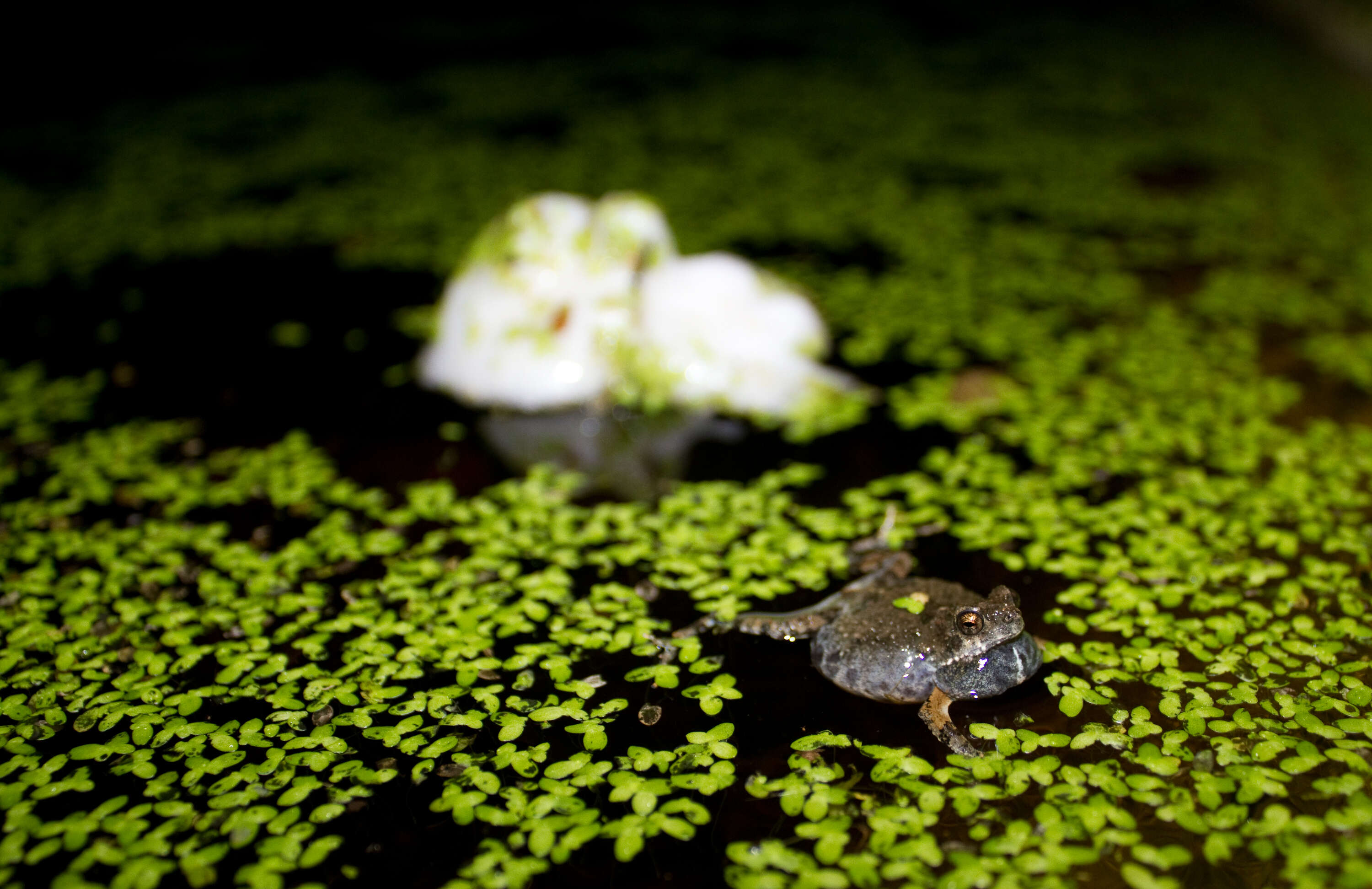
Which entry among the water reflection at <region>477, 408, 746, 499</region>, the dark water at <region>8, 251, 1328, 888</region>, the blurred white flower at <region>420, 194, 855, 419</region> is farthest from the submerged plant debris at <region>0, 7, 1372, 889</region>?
the blurred white flower at <region>420, 194, 855, 419</region>

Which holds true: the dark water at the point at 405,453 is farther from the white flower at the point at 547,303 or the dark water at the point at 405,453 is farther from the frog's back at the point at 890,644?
the white flower at the point at 547,303

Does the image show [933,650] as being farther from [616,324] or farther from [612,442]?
[616,324]

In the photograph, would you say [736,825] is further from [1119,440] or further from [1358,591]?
[1119,440]

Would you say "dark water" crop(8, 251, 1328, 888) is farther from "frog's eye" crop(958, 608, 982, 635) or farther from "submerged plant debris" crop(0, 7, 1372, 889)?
"frog's eye" crop(958, 608, 982, 635)

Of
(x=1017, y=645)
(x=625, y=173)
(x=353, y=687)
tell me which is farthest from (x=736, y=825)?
(x=625, y=173)

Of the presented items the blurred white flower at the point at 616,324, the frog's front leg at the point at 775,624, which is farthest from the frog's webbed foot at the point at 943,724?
the blurred white flower at the point at 616,324

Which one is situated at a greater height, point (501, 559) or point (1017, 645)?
point (1017, 645)

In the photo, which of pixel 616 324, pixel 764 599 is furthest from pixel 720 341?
pixel 764 599
